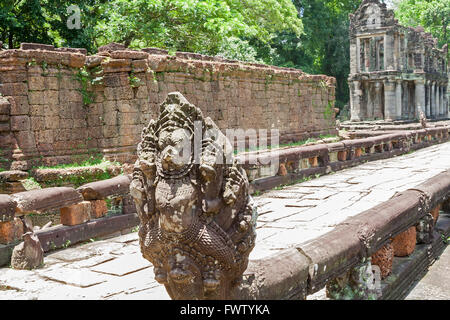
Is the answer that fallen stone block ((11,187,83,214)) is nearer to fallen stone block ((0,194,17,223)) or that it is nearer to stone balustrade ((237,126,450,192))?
fallen stone block ((0,194,17,223))

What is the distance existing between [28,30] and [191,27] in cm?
577

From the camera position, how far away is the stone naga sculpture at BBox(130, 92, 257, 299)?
2488 mm

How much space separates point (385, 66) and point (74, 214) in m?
31.4

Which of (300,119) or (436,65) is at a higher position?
(436,65)

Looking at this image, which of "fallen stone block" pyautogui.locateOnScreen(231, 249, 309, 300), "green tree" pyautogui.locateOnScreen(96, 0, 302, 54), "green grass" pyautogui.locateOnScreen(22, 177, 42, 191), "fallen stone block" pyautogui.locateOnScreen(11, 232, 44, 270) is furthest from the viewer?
"green tree" pyautogui.locateOnScreen(96, 0, 302, 54)

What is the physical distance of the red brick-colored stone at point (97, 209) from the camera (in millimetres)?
5863

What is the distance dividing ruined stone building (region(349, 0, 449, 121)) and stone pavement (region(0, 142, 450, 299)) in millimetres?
→ 25309

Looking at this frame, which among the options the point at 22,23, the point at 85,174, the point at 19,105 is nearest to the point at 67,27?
the point at 22,23

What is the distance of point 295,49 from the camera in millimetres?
37156

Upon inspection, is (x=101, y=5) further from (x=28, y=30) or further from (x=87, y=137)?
(x=87, y=137)

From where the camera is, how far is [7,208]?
4660mm

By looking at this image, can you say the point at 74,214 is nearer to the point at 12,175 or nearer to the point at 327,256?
the point at 327,256

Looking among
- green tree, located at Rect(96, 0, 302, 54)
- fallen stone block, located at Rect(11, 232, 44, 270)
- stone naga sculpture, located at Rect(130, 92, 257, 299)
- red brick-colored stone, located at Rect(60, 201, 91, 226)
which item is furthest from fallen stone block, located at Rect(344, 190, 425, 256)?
green tree, located at Rect(96, 0, 302, 54)
